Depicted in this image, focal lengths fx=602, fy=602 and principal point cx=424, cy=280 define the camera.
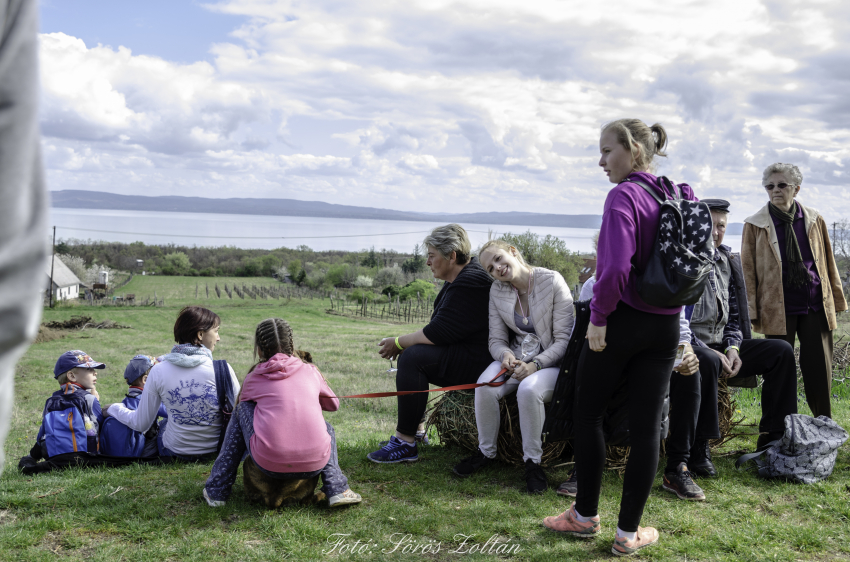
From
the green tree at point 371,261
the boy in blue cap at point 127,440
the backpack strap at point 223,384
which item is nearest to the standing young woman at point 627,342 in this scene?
the backpack strap at point 223,384

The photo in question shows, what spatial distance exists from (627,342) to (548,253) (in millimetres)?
50041

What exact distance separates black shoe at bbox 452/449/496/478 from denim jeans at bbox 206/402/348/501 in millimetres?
913

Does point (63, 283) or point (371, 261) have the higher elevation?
point (371, 261)

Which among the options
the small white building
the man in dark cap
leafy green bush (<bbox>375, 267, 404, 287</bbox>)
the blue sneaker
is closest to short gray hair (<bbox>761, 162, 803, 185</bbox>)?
the man in dark cap

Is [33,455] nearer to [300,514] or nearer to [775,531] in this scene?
[300,514]

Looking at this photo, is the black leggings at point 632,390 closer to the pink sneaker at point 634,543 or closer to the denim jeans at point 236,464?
the pink sneaker at point 634,543

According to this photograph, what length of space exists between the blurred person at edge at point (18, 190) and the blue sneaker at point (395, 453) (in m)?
3.88

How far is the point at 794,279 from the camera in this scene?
478 centimetres

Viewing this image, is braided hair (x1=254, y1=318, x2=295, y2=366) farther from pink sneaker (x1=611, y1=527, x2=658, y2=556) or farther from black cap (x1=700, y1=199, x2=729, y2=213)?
black cap (x1=700, y1=199, x2=729, y2=213)

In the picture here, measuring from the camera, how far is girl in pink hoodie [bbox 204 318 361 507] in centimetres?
345

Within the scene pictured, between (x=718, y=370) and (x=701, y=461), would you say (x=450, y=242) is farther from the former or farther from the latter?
(x=701, y=461)

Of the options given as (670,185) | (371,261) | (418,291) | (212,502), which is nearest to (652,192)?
(670,185)

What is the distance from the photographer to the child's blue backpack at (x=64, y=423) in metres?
4.44

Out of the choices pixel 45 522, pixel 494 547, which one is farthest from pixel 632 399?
pixel 45 522
